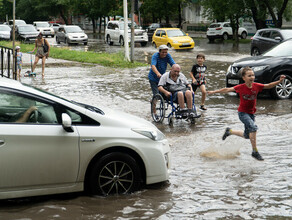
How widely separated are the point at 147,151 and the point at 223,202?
102 cm

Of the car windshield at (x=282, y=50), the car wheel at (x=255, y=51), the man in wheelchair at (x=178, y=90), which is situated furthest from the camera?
the car wheel at (x=255, y=51)

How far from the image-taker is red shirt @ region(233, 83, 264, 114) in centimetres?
764

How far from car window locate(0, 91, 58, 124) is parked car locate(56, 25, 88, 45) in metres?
36.7

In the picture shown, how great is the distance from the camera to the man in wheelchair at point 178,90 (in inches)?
394

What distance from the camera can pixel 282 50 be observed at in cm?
1430

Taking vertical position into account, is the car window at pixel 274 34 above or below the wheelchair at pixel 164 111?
above

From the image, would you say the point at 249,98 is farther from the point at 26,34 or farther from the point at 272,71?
the point at 26,34

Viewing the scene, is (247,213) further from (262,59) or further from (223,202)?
(262,59)

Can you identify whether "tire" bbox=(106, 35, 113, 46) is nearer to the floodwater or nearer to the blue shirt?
the floodwater

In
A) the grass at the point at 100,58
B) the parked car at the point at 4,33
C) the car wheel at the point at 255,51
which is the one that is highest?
the parked car at the point at 4,33

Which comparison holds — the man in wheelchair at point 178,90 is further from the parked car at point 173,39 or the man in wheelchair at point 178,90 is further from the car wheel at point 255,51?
the parked car at point 173,39

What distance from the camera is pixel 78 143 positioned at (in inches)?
215

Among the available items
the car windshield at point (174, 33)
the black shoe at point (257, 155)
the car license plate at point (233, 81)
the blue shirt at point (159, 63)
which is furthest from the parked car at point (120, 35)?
the black shoe at point (257, 155)

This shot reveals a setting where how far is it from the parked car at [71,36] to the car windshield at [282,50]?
28.8 meters
